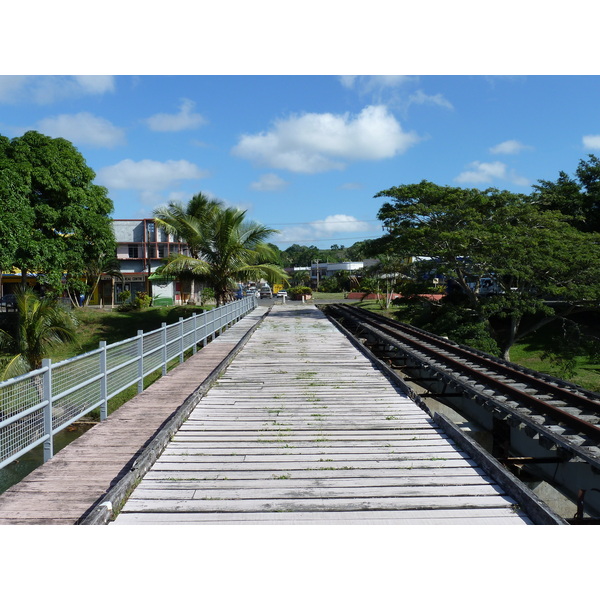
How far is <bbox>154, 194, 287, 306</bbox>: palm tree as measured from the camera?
2745cm

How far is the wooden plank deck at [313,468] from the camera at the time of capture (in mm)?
4328

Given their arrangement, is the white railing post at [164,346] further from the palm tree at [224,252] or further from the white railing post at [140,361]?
the palm tree at [224,252]

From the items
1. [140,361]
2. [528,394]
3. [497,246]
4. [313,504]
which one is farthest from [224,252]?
[313,504]

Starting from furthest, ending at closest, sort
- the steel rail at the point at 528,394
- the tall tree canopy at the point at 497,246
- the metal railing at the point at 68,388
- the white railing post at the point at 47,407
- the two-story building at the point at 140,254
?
the two-story building at the point at 140,254, the tall tree canopy at the point at 497,246, the steel rail at the point at 528,394, the white railing post at the point at 47,407, the metal railing at the point at 68,388

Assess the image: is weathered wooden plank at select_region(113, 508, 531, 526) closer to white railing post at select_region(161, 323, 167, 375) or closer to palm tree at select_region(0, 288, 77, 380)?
white railing post at select_region(161, 323, 167, 375)

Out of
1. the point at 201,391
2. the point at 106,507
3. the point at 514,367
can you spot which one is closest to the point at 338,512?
the point at 106,507

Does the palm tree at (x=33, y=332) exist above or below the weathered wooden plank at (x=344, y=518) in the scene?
above

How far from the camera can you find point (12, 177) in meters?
25.4

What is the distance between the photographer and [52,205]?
95.0ft

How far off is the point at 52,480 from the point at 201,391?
10.5 feet

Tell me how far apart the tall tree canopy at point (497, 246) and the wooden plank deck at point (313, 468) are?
1545 centimetres

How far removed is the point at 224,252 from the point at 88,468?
22.6 metres

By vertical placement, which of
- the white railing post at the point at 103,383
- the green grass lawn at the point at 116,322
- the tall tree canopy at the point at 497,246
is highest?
the tall tree canopy at the point at 497,246

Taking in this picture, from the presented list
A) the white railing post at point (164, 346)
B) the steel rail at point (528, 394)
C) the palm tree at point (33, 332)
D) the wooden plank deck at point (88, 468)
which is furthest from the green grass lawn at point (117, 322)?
the wooden plank deck at point (88, 468)
